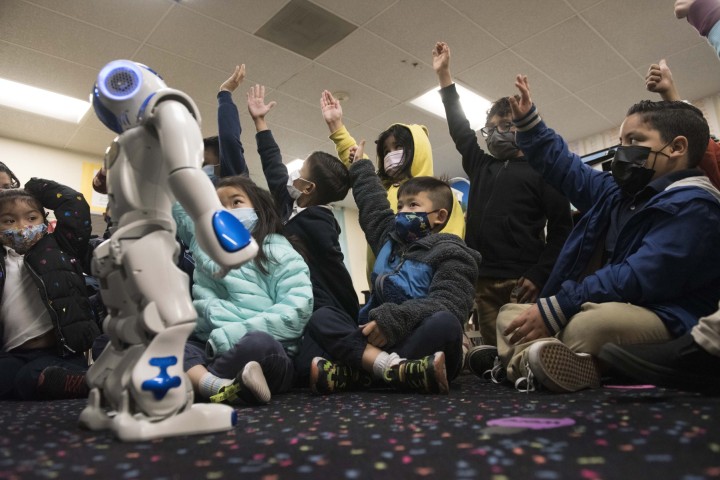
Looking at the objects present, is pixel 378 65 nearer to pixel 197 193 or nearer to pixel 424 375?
pixel 424 375

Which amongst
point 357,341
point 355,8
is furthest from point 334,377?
point 355,8

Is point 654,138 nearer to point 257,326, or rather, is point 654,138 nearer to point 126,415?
point 257,326

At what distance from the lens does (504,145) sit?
179 centimetres

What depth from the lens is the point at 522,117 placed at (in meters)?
1.43

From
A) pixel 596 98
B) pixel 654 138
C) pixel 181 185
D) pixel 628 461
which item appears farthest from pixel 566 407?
pixel 596 98

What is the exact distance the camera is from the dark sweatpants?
1.12 m

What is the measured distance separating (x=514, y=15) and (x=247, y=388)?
2787 mm

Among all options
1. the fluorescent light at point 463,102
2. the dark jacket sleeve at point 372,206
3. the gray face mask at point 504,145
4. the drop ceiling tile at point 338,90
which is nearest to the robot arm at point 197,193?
the dark jacket sleeve at point 372,206

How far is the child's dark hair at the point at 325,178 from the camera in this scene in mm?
1747

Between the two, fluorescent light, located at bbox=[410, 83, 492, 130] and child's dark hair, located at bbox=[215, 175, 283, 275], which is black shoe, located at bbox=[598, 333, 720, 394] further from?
fluorescent light, located at bbox=[410, 83, 492, 130]

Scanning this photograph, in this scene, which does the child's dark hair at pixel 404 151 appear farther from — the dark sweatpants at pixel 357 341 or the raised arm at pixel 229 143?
the dark sweatpants at pixel 357 341

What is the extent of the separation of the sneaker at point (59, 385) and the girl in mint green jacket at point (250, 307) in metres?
0.37

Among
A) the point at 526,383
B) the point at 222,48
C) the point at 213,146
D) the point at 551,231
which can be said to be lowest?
the point at 526,383

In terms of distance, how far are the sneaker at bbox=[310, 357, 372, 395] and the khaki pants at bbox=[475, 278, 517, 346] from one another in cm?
63
